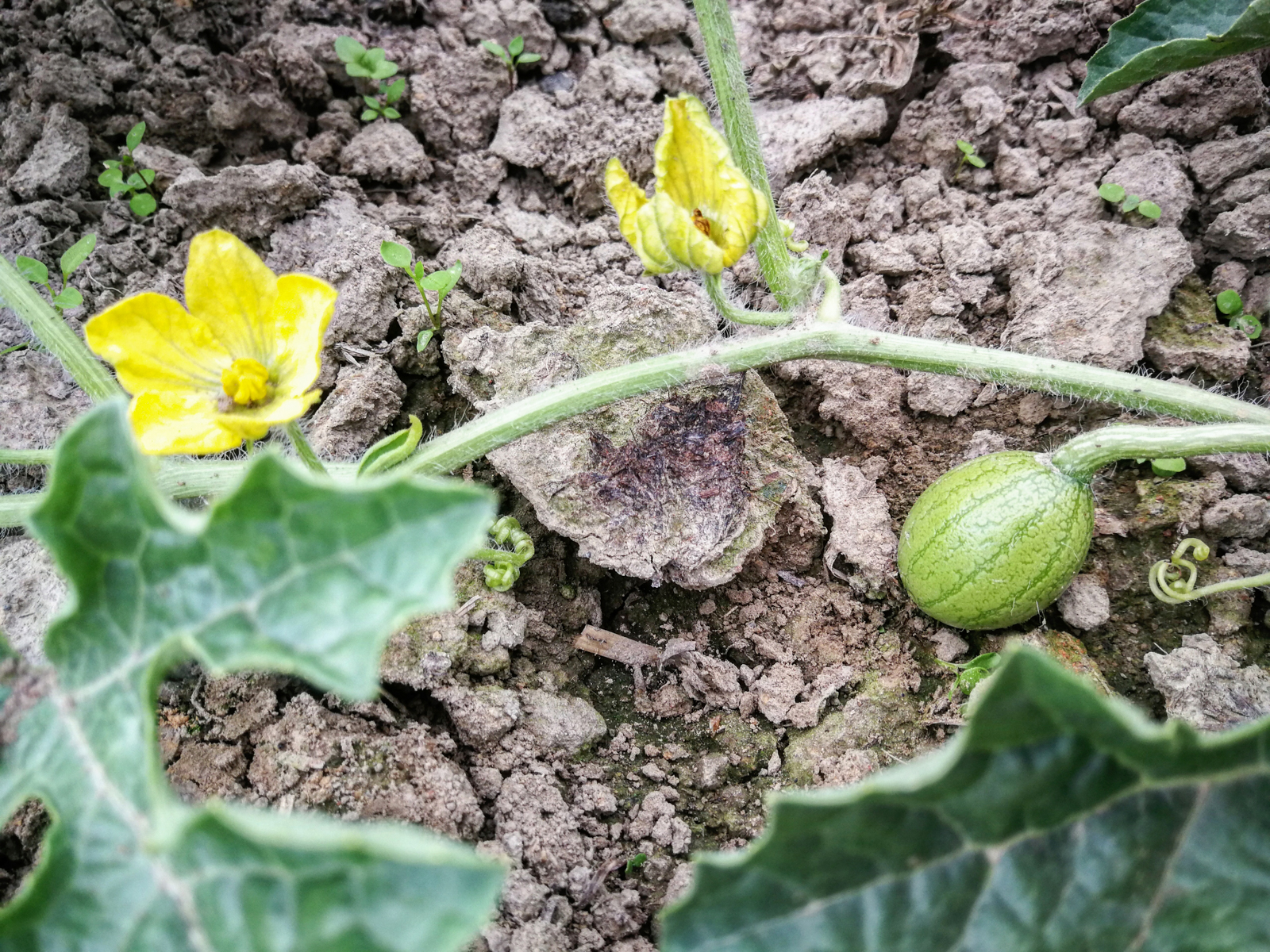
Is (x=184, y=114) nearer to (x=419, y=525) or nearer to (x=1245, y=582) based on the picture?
(x=419, y=525)

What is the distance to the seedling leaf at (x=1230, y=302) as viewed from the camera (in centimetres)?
233

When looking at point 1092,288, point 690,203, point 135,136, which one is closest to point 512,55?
point 135,136

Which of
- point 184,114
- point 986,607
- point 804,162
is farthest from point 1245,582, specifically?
point 184,114

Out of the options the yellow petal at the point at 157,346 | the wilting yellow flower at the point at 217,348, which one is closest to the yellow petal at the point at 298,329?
the wilting yellow flower at the point at 217,348

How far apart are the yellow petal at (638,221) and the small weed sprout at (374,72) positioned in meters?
1.13

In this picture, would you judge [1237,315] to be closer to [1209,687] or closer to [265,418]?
[1209,687]

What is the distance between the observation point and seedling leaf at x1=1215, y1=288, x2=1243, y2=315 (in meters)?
2.33

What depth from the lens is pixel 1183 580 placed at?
214 centimetres

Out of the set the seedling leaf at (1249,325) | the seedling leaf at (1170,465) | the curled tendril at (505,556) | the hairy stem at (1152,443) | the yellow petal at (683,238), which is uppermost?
the yellow petal at (683,238)

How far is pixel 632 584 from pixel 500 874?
1.39 meters

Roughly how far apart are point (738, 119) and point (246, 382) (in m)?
1.20

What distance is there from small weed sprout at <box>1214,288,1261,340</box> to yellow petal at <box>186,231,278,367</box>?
2.29 meters

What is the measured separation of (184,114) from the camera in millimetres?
2545

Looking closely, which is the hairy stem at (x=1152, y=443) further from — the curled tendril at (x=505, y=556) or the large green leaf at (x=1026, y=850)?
the curled tendril at (x=505, y=556)
